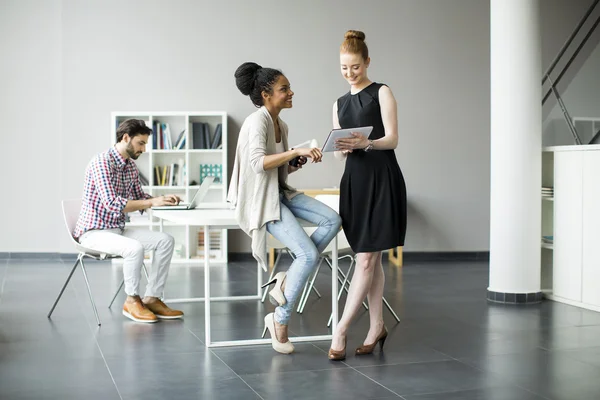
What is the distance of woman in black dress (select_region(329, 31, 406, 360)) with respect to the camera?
441 cm

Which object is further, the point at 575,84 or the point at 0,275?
the point at 0,275

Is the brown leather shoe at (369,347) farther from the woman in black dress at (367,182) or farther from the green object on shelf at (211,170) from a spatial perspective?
the green object on shelf at (211,170)

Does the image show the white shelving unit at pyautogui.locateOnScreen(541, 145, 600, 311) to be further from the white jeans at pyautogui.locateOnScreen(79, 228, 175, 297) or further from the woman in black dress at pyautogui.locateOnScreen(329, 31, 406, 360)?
the white jeans at pyautogui.locateOnScreen(79, 228, 175, 297)

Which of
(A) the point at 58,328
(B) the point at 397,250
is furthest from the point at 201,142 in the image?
(A) the point at 58,328

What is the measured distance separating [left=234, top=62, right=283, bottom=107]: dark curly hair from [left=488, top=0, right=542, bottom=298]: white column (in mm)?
2488

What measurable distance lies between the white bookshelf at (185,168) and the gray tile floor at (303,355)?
93.0 inches

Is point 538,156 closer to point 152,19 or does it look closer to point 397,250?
point 397,250

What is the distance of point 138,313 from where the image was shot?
5.61 meters

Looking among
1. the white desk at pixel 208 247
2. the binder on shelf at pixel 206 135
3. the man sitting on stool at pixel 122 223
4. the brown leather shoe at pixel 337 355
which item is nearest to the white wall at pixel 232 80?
the binder on shelf at pixel 206 135

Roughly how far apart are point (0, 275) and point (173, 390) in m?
4.86

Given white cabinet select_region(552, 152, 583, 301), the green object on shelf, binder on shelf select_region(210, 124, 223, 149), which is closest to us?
white cabinet select_region(552, 152, 583, 301)

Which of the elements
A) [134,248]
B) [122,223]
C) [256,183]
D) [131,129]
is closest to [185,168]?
[122,223]

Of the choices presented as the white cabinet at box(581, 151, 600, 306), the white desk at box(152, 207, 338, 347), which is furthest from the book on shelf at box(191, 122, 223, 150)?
the white cabinet at box(581, 151, 600, 306)

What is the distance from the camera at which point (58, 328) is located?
537cm
